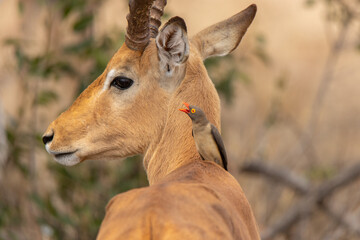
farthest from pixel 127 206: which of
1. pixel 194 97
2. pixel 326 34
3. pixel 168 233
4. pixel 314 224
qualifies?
pixel 326 34

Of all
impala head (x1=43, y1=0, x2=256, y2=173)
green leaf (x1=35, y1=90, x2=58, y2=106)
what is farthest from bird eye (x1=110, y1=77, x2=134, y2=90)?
Answer: green leaf (x1=35, y1=90, x2=58, y2=106)

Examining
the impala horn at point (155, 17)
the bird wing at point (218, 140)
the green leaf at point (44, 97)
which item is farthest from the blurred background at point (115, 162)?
the bird wing at point (218, 140)

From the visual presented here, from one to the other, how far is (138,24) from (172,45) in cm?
24

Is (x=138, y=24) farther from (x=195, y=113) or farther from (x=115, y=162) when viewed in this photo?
(x=115, y=162)

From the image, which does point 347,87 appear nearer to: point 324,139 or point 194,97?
point 324,139

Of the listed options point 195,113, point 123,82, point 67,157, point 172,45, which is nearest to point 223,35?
point 172,45

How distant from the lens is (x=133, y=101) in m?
3.76

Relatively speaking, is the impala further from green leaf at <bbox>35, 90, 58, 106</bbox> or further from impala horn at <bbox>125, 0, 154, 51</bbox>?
green leaf at <bbox>35, 90, 58, 106</bbox>

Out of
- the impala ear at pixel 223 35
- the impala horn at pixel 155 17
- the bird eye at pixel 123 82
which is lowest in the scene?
the bird eye at pixel 123 82

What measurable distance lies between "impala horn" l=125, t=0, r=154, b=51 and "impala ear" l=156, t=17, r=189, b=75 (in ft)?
0.51

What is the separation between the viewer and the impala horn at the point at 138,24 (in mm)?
3613

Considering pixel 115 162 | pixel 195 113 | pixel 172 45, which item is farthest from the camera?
pixel 115 162

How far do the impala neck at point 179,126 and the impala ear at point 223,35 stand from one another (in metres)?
0.40

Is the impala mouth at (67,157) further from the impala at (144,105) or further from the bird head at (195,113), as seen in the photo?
the bird head at (195,113)
